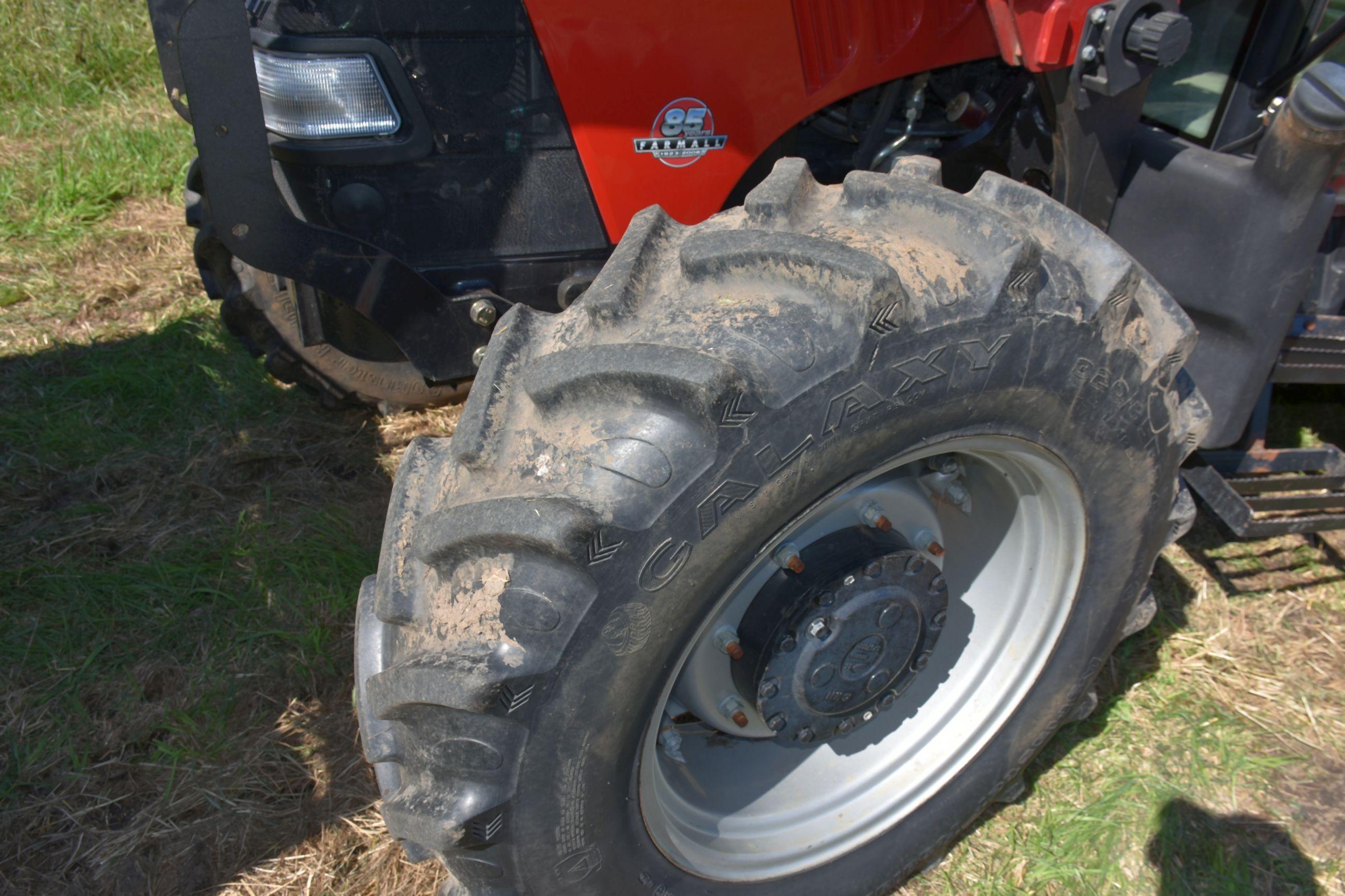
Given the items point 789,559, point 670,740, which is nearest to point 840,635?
point 789,559

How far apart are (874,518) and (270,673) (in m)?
1.46

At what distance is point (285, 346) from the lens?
277 centimetres

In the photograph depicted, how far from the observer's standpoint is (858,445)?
1258mm

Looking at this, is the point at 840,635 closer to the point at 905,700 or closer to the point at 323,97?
the point at 905,700

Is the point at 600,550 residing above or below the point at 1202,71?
below

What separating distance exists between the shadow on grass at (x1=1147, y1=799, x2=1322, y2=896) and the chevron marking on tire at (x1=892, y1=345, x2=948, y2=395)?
1.27 metres

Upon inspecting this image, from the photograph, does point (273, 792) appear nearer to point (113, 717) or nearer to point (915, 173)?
point (113, 717)

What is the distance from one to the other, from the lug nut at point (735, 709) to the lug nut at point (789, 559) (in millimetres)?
255

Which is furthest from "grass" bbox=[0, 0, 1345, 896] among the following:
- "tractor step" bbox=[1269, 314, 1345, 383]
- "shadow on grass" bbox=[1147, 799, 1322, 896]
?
"tractor step" bbox=[1269, 314, 1345, 383]

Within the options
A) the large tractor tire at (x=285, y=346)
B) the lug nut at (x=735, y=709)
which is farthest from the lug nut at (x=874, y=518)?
the large tractor tire at (x=285, y=346)

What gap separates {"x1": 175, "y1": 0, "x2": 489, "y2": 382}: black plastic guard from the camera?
57.6 inches

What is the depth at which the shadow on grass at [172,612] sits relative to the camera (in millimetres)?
1929

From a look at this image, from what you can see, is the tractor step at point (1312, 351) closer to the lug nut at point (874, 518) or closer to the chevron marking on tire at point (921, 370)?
the lug nut at point (874, 518)

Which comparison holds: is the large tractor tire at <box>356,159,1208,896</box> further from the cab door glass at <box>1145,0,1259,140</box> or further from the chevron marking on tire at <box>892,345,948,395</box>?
the cab door glass at <box>1145,0,1259,140</box>
